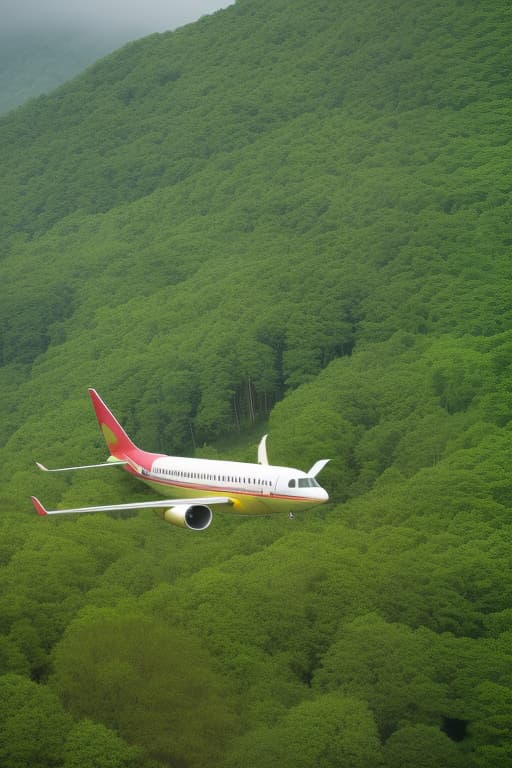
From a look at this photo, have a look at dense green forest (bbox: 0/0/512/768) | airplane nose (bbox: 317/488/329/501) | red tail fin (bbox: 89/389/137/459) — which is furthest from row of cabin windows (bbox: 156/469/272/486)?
dense green forest (bbox: 0/0/512/768)

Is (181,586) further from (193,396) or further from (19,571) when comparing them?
(193,396)

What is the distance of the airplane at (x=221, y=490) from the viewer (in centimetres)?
6731

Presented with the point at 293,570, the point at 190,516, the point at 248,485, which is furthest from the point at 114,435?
the point at 248,485

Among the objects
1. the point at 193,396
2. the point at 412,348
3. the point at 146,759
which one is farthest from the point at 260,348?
the point at 146,759

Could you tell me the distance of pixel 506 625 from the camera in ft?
269

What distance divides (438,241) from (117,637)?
4733 inches

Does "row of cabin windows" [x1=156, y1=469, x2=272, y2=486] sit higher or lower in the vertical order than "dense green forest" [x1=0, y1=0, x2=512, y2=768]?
higher

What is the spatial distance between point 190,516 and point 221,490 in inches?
119

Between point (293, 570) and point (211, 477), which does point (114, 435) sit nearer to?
point (293, 570)

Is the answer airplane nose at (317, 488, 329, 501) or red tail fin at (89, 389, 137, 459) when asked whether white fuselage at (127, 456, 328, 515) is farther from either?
red tail fin at (89, 389, 137, 459)

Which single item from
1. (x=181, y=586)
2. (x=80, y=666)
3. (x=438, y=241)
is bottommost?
(x=438, y=241)

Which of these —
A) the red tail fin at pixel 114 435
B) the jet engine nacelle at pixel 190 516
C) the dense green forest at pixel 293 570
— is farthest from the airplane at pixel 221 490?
the dense green forest at pixel 293 570

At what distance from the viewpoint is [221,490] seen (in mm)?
71875

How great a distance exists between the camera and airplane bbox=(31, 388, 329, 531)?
67.3 m
